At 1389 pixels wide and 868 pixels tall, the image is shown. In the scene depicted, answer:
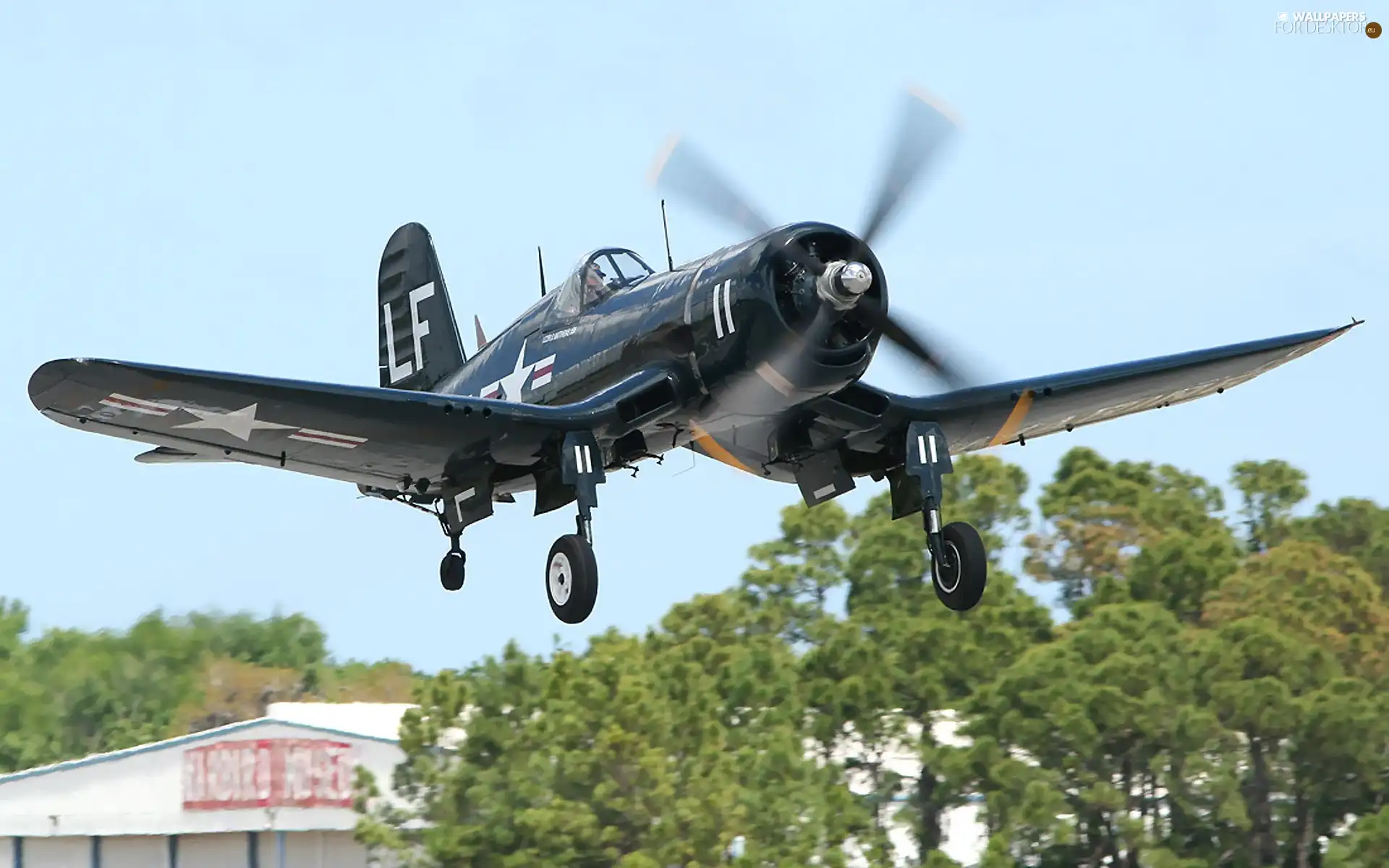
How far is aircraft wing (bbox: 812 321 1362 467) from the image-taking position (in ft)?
55.3

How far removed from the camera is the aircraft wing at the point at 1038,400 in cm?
1686

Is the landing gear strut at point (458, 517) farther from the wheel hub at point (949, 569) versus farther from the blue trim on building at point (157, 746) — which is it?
the blue trim on building at point (157, 746)

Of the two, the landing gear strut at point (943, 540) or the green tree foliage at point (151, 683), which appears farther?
the green tree foliage at point (151, 683)

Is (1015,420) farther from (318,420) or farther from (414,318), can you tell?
(414,318)

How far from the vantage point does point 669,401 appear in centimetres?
1609

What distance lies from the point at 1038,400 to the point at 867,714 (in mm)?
35245

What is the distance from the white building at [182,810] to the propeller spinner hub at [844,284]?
115 feet

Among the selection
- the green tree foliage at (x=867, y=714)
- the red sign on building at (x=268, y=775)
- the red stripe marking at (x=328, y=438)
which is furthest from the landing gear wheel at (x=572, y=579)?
the red sign on building at (x=268, y=775)

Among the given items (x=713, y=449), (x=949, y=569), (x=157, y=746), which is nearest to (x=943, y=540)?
(x=949, y=569)

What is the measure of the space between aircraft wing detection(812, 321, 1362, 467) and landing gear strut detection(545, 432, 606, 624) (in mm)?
1850

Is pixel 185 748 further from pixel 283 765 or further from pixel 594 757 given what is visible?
pixel 594 757

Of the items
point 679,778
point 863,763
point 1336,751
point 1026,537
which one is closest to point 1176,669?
point 1336,751

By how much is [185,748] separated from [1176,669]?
Answer: 24.3m

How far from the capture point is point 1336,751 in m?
51.3
